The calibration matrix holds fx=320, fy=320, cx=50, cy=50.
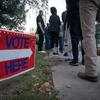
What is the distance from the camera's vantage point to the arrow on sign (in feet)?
12.9

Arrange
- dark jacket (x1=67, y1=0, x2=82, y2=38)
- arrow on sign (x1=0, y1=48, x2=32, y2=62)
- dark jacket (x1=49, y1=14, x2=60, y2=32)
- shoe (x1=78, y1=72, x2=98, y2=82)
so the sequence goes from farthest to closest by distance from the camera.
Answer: dark jacket (x1=49, y1=14, x2=60, y2=32) → dark jacket (x1=67, y1=0, x2=82, y2=38) → shoe (x1=78, y1=72, x2=98, y2=82) → arrow on sign (x1=0, y1=48, x2=32, y2=62)

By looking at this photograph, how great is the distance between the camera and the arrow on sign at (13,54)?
3935 millimetres

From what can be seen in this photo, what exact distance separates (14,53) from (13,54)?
0.13 ft

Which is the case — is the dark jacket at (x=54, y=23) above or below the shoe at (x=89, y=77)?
above

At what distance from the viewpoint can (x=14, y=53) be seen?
424 centimetres

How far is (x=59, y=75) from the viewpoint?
18.6 feet

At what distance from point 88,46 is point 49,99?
4.68 feet

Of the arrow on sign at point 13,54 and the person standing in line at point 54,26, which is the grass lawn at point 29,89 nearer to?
the arrow on sign at point 13,54

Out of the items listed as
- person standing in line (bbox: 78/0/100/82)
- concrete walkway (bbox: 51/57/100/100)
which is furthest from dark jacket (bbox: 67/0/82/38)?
person standing in line (bbox: 78/0/100/82)

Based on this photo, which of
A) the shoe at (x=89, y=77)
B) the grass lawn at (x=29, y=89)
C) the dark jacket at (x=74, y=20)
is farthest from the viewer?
the dark jacket at (x=74, y=20)

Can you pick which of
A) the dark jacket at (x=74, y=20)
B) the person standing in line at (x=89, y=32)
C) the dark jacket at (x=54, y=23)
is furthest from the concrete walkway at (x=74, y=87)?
the dark jacket at (x=54, y=23)

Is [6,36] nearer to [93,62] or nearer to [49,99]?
[49,99]

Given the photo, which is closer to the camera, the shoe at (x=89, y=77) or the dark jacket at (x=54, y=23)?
the shoe at (x=89, y=77)

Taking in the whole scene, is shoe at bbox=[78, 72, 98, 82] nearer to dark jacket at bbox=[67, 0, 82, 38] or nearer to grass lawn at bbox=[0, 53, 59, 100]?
grass lawn at bbox=[0, 53, 59, 100]
